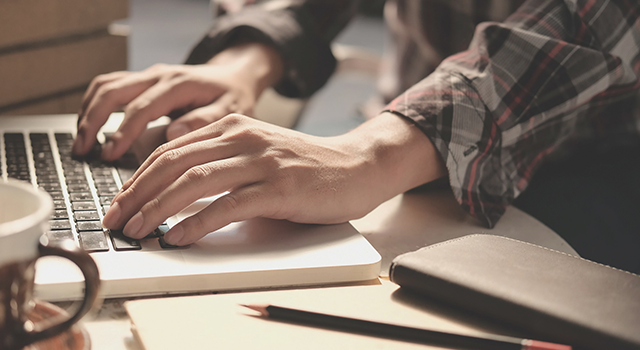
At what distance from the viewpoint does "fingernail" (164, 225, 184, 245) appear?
1.41 feet

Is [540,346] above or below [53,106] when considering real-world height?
above

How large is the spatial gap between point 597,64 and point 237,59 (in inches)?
18.3

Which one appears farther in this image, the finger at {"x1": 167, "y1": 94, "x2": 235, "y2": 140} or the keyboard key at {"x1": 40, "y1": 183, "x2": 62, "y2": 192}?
the finger at {"x1": 167, "y1": 94, "x2": 235, "y2": 140}

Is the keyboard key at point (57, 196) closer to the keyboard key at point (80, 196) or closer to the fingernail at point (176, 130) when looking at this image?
the keyboard key at point (80, 196)

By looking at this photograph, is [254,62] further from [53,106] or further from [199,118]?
[53,106]

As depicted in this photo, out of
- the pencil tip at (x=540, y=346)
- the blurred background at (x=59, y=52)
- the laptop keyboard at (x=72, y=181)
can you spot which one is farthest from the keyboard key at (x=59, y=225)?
the blurred background at (x=59, y=52)

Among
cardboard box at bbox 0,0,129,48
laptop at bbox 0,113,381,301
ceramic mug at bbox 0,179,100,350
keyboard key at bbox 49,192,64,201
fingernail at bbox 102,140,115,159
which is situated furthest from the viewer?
cardboard box at bbox 0,0,129,48

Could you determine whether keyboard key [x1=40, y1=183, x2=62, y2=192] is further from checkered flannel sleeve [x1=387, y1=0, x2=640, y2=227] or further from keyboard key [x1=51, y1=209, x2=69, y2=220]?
checkered flannel sleeve [x1=387, y1=0, x2=640, y2=227]

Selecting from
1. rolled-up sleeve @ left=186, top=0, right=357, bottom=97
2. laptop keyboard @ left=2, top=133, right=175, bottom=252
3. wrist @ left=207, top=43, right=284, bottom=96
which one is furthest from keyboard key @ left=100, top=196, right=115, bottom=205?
rolled-up sleeve @ left=186, top=0, right=357, bottom=97

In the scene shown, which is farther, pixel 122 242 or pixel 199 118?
pixel 199 118

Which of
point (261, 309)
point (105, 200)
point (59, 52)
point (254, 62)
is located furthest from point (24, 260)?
point (59, 52)

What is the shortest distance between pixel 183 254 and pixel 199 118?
28cm

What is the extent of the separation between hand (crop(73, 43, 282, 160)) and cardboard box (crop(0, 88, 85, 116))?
223 mm

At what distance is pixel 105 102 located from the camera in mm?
652
